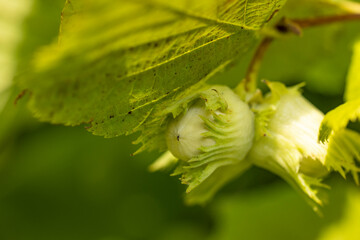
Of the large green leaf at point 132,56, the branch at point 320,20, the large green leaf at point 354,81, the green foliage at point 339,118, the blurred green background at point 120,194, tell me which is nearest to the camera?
the large green leaf at point 132,56

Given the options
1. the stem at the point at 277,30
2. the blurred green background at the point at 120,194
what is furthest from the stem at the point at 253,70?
the blurred green background at the point at 120,194

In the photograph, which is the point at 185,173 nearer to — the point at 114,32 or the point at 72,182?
the point at 114,32

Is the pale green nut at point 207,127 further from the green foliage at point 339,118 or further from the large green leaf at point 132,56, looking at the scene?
the green foliage at point 339,118

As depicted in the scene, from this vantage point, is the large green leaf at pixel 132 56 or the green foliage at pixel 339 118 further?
the green foliage at pixel 339 118

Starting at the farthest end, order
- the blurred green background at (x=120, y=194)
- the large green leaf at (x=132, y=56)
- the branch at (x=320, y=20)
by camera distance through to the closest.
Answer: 1. the blurred green background at (x=120, y=194)
2. the branch at (x=320, y=20)
3. the large green leaf at (x=132, y=56)

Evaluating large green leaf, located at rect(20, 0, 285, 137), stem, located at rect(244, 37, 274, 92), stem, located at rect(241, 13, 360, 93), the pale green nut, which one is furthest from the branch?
the pale green nut

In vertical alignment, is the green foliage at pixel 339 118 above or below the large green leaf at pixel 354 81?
above

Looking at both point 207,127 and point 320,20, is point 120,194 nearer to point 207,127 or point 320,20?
point 320,20
